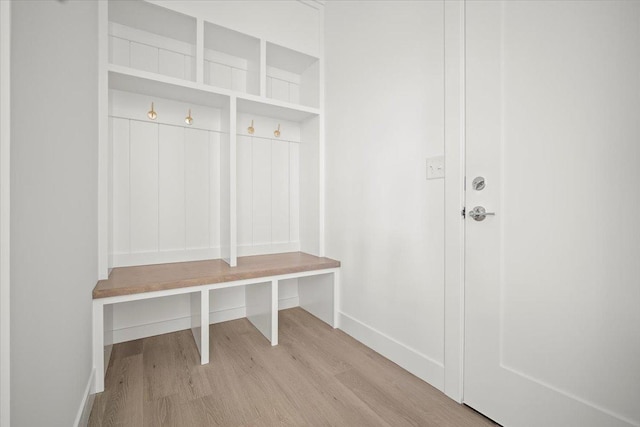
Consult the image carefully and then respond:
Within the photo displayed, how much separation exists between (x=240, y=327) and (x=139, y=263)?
2.87 feet

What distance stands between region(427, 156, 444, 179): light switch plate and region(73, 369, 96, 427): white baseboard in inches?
72.9

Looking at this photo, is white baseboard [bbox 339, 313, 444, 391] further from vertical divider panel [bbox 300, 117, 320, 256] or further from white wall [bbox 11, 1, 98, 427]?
white wall [bbox 11, 1, 98, 427]

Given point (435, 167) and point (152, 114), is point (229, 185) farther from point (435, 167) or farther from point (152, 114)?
point (435, 167)

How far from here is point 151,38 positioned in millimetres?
2182

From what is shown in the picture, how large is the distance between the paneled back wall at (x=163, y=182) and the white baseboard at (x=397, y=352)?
3.87 ft

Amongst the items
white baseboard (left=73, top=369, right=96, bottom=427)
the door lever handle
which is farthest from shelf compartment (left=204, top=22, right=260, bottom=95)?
white baseboard (left=73, top=369, right=96, bottom=427)

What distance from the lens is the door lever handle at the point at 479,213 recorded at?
54.9 inches

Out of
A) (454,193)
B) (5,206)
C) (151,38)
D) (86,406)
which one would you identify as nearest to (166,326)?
(86,406)

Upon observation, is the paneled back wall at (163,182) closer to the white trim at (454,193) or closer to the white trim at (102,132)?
the white trim at (102,132)

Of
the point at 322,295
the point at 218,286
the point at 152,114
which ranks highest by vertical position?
the point at 152,114

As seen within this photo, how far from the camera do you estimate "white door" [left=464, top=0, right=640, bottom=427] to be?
3.34ft

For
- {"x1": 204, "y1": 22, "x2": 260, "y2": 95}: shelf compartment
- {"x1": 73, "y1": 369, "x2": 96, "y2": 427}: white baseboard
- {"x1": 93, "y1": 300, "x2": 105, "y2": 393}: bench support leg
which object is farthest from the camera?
{"x1": 204, "y1": 22, "x2": 260, "y2": 95}: shelf compartment

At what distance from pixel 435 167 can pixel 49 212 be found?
1.59m

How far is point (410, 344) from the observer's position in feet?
5.84
